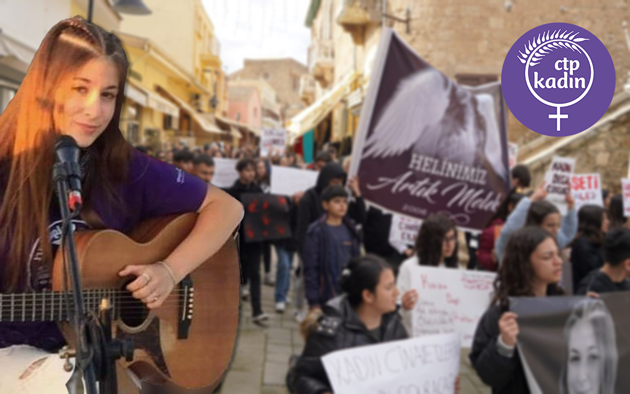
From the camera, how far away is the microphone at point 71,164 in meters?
1.22

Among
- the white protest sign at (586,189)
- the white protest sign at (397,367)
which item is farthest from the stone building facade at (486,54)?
the white protest sign at (397,367)

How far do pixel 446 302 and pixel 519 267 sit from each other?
1056mm

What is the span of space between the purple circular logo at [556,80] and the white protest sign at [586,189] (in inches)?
224

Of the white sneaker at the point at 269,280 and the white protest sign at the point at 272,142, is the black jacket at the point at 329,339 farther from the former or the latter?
the white protest sign at the point at 272,142

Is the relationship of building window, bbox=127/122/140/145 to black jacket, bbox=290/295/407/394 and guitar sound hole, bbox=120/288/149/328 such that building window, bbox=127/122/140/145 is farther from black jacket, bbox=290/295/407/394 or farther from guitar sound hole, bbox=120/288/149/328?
guitar sound hole, bbox=120/288/149/328

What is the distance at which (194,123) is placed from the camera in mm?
31594

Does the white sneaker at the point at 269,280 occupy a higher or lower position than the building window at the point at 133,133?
lower

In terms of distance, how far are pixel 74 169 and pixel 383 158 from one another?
13.3ft

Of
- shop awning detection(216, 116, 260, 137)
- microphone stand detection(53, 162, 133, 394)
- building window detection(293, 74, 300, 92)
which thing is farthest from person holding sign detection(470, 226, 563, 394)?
building window detection(293, 74, 300, 92)

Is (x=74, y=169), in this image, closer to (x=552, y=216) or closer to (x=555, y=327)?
(x=555, y=327)

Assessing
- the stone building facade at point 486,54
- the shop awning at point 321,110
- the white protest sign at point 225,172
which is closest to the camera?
the white protest sign at point 225,172

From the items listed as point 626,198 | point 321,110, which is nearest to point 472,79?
point 626,198

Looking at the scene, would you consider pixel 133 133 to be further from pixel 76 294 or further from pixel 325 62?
pixel 325 62

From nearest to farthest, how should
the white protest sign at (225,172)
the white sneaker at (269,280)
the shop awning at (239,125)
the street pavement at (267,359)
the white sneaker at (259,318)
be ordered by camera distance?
the street pavement at (267,359)
the white sneaker at (259,318)
the white protest sign at (225,172)
the white sneaker at (269,280)
the shop awning at (239,125)
